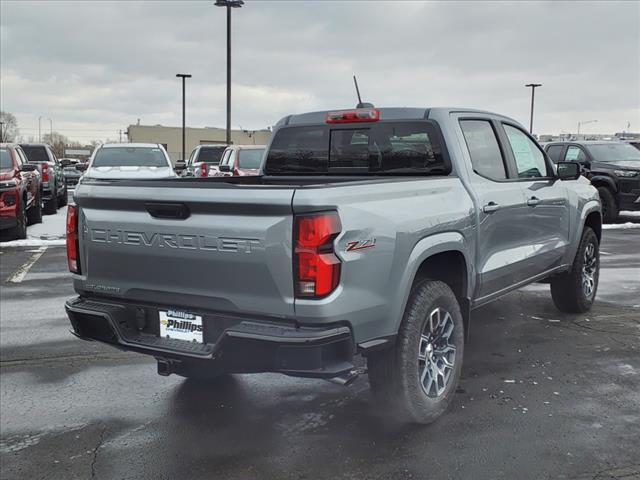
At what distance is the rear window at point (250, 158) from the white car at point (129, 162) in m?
1.70

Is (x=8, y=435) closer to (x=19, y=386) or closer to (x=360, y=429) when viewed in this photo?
(x=19, y=386)

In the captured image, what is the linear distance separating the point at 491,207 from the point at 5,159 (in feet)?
35.5

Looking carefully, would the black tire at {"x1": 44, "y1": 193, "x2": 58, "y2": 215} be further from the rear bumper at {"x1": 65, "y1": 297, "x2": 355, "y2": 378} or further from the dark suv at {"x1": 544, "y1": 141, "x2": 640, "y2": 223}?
the rear bumper at {"x1": 65, "y1": 297, "x2": 355, "y2": 378}

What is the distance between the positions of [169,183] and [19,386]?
2196mm

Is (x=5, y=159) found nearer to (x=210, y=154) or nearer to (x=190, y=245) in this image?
(x=210, y=154)

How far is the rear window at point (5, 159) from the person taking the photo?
12258 mm

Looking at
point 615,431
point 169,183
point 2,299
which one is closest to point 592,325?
point 615,431

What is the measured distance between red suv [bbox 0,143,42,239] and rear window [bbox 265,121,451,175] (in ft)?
26.6

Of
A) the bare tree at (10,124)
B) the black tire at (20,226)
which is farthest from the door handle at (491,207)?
the bare tree at (10,124)

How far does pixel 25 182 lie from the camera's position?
42.3ft

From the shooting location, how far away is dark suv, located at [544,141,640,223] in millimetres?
14367

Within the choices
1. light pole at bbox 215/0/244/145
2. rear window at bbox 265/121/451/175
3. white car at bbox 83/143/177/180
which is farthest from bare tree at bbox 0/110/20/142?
rear window at bbox 265/121/451/175

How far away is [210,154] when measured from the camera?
71.5 feet

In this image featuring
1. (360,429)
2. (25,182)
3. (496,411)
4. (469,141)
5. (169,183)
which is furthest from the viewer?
(25,182)
